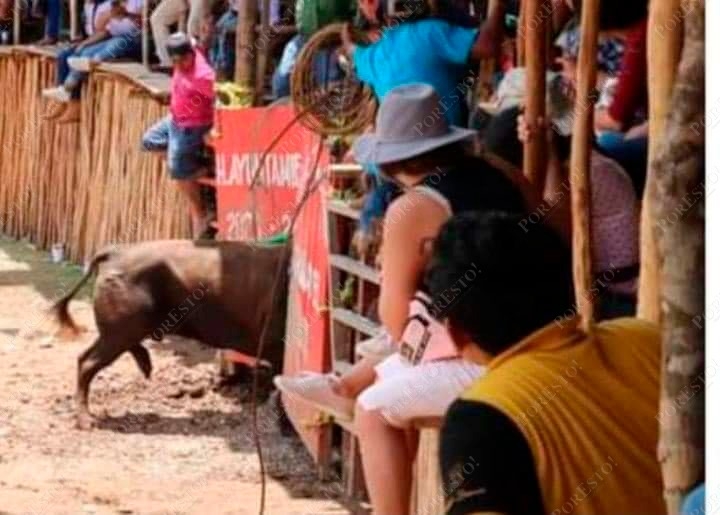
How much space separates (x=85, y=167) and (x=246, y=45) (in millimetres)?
5526

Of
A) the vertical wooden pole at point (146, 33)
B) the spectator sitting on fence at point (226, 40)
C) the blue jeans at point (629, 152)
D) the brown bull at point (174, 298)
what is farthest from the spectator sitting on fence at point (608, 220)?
the vertical wooden pole at point (146, 33)

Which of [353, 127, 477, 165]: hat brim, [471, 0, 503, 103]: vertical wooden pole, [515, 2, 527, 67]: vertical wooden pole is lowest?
[471, 0, 503, 103]: vertical wooden pole

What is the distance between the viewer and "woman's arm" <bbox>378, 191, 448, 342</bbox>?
5.71 meters

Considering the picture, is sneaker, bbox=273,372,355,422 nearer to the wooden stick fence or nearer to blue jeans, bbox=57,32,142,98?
the wooden stick fence

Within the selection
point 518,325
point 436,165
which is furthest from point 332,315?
point 518,325

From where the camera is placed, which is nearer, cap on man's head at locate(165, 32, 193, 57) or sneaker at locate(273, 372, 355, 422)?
sneaker at locate(273, 372, 355, 422)

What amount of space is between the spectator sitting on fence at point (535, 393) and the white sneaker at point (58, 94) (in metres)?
14.6

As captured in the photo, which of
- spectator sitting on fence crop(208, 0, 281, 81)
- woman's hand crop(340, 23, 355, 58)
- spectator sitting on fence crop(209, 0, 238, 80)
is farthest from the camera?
spectator sitting on fence crop(209, 0, 238, 80)

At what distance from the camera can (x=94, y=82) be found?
17.8 m

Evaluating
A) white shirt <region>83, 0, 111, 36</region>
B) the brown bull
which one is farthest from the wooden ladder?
white shirt <region>83, 0, 111, 36</region>

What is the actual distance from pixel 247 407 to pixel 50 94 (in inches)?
294

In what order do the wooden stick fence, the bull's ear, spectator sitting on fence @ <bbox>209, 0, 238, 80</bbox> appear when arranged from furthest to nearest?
the wooden stick fence
spectator sitting on fence @ <bbox>209, 0, 238, 80</bbox>
the bull's ear

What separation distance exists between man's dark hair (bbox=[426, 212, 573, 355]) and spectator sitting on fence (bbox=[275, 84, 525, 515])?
5.18 feet

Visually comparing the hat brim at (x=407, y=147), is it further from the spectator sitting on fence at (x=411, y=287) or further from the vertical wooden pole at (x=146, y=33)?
the vertical wooden pole at (x=146, y=33)
